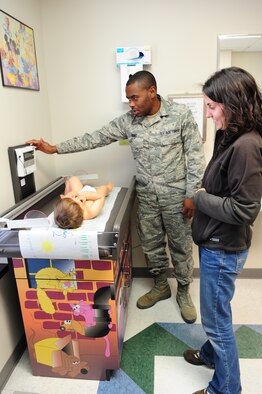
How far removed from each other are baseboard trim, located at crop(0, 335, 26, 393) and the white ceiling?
2.39 metres

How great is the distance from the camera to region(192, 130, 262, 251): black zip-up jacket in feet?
3.55

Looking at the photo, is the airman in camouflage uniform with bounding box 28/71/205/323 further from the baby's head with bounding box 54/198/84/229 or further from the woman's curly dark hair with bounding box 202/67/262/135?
the woman's curly dark hair with bounding box 202/67/262/135

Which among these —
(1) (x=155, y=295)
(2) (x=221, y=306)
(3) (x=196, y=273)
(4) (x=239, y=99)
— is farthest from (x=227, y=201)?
(3) (x=196, y=273)

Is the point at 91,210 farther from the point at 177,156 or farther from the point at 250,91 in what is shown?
the point at 250,91

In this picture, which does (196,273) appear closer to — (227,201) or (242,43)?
(227,201)

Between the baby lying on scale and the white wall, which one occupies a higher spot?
the white wall

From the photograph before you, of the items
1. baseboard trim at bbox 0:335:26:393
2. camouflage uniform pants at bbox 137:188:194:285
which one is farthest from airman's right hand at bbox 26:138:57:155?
baseboard trim at bbox 0:335:26:393

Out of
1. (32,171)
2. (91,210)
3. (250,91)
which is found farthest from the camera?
(32,171)

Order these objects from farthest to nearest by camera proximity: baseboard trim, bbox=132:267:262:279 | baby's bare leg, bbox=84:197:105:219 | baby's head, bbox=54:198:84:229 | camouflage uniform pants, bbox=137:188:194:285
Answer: baseboard trim, bbox=132:267:262:279 → camouflage uniform pants, bbox=137:188:194:285 → baby's bare leg, bbox=84:197:105:219 → baby's head, bbox=54:198:84:229

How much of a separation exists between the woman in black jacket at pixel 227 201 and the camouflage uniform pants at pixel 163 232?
72 cm

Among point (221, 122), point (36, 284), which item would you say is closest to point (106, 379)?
point (36, 284)

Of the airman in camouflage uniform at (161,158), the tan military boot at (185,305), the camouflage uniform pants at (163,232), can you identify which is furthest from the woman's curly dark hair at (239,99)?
the tan military boot at (185,305)

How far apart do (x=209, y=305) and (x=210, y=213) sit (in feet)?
1.45

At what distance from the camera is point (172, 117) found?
1.93 meters
